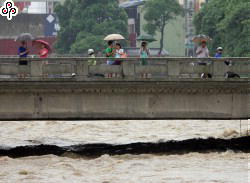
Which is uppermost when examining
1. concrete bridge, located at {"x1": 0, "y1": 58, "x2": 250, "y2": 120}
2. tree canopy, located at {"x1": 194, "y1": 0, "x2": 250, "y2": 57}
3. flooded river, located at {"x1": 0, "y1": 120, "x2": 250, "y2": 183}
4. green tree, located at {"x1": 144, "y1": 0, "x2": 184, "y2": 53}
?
green tree, located at {"x1": 144, "y1": 0, "x2": 184, "y2": 53}

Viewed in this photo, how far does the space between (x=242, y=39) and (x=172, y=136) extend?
35.7 meters

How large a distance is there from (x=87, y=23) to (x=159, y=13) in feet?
45.8

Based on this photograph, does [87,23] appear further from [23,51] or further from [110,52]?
[110,52]

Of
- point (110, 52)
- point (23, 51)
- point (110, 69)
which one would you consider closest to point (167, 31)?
point (23, 51)

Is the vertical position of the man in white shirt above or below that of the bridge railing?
above

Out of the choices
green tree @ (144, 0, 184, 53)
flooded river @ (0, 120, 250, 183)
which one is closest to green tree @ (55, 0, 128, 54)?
green tree @ (144, 0, 184, 53)

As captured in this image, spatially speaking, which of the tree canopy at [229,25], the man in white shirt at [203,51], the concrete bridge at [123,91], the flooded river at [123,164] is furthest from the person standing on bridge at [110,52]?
the tree canopy at [229,25]

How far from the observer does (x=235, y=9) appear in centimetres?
7262

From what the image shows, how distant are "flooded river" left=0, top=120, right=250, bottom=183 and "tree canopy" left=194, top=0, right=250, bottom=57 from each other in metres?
32.2

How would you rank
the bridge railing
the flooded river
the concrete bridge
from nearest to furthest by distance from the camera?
the flooded river < the bridge railing < the concrete bridge

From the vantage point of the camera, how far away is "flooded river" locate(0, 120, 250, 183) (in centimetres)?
2409

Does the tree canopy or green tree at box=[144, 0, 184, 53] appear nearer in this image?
the tree canopy

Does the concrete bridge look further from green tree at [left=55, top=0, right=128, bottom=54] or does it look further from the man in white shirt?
green tree at [left=55, top=0, right=128, bottom=54]

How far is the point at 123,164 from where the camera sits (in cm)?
2694
